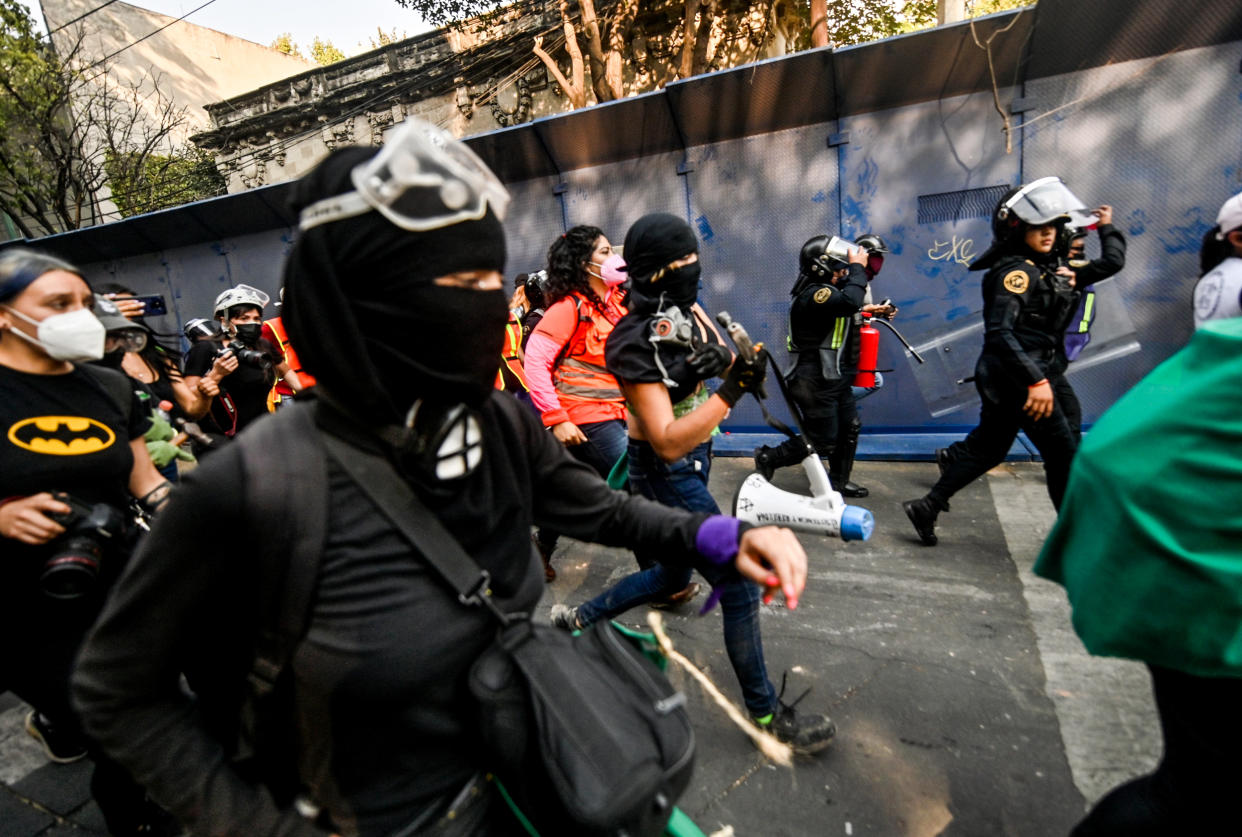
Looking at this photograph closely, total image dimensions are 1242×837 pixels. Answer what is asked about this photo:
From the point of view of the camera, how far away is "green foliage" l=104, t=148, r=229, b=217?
15227mm

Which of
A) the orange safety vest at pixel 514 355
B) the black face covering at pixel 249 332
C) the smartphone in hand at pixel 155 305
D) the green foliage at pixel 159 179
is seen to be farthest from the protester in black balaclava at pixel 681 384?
the green foliage at pixel 159 179

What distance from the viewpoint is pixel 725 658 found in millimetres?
3201

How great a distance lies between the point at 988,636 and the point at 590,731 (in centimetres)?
292

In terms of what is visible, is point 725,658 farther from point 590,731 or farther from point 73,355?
point 73,355

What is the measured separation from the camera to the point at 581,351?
3771 mm

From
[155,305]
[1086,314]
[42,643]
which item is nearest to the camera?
[42,643]

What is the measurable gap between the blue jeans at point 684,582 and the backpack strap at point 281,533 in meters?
Result: 1.45

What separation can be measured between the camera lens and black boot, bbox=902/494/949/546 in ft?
13.4

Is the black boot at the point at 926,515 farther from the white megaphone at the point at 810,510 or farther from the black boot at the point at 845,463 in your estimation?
the white megaphone at the point at 810,510

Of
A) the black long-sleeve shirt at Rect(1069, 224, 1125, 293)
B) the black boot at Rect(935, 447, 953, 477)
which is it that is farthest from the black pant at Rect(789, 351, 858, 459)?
the black long-sleeve shirt at Rect(1069, 224, 1125, 293)

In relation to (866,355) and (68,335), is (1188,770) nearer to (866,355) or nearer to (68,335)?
(68,335)

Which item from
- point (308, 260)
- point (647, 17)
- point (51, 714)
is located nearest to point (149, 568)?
point (308, 260)

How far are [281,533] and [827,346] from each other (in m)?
4.53

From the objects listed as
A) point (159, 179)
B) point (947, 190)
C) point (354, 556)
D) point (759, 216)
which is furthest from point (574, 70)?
point (159, 179)
